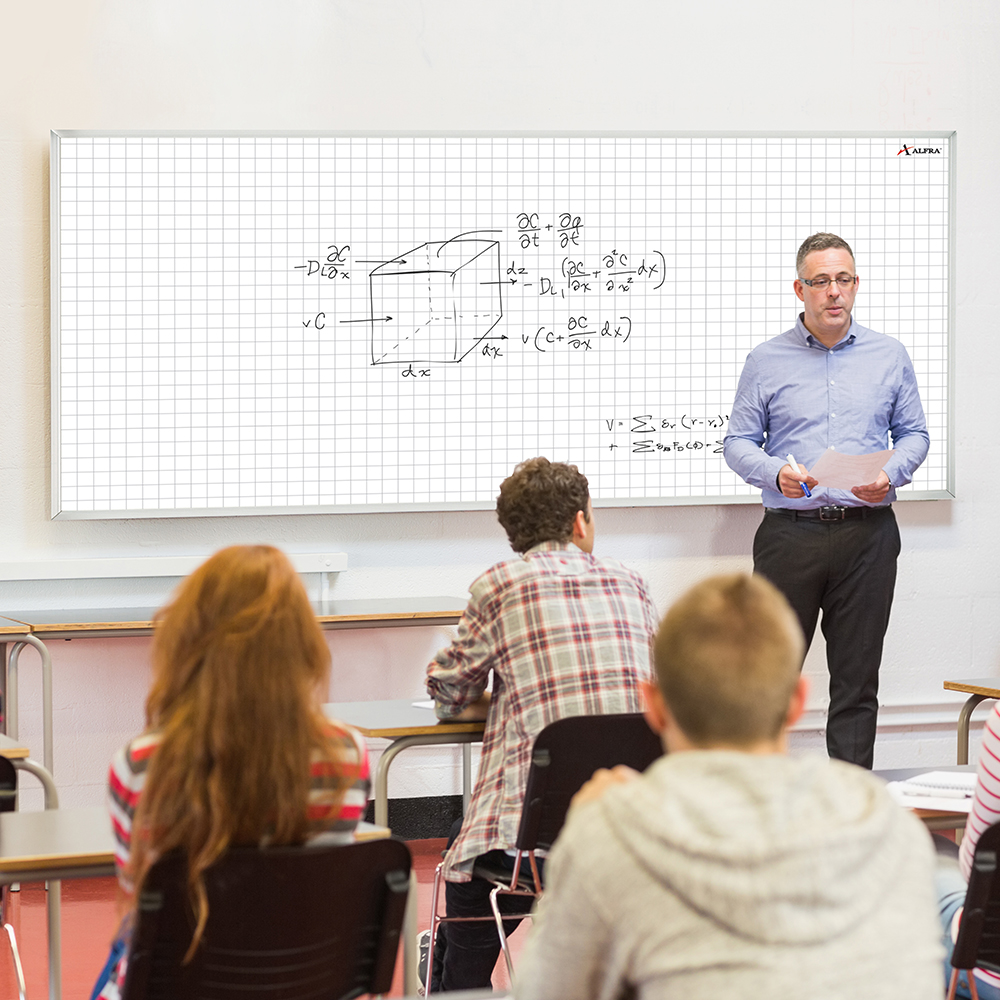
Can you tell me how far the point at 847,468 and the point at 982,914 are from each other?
2.16m

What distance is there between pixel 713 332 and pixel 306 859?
3326 mm

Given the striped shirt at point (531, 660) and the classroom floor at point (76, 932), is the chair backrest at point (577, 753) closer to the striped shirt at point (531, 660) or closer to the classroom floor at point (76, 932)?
the striped shirt at point (531, 660)

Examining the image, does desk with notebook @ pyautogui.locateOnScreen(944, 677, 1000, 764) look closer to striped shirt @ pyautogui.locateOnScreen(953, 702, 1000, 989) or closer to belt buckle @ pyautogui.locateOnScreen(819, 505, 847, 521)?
belt buckle @ pyautogui.locateOnScreen(819, 505, 847, 521)

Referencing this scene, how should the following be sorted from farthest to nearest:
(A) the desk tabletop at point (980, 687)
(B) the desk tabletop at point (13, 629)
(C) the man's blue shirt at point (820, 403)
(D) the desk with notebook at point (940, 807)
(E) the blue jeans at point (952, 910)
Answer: (C) the man's blue shirt at point (820, 403) → (B) the desk tabletop at point (13, 629) → (A) the desk tabletop at point (980, 687) → (D) the desk with notebook at point (940, 807) → (E) the blue jeans at point (952, 910)

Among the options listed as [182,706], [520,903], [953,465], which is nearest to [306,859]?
[182,706]

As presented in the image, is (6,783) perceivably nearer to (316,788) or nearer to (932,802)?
(316,788)

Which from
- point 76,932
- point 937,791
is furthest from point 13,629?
point 937,791

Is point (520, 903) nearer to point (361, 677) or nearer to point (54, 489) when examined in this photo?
point (361, 677)

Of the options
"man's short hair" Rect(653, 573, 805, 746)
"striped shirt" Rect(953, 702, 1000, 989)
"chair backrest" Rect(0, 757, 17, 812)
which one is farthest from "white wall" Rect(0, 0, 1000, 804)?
"man's short hair" Rect(653, 573, 805, 746)

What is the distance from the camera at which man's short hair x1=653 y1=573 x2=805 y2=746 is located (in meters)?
1.02

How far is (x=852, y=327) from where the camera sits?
4145 millimetres

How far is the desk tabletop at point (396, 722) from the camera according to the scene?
246cm

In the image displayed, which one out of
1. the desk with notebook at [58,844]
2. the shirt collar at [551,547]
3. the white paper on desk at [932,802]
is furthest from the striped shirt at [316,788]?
the shirt collar at [551,547]

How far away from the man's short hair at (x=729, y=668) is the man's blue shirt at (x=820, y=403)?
302 cm
